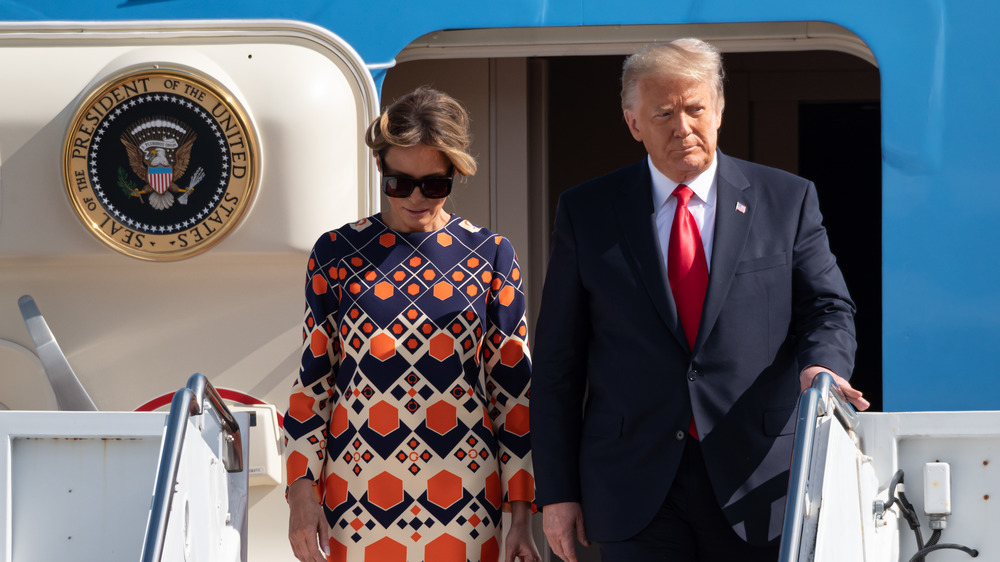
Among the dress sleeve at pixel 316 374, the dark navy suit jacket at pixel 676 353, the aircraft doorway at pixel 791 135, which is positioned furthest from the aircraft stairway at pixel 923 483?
the aircraft doorway at pixel 791 135

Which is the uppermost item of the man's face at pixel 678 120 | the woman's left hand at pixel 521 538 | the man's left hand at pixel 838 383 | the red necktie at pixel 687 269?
the man's face at pixel 678 120

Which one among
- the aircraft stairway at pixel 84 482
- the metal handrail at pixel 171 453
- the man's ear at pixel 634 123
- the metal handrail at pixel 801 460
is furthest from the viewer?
the aircraft stairway at pixel 84 482

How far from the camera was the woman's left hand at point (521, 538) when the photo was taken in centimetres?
236

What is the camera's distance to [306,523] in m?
2.38

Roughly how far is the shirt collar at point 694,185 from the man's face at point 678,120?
0.07 ft

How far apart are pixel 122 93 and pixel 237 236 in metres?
0.51

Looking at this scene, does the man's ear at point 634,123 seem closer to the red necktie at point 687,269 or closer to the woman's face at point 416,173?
the red necktie at point 687,269

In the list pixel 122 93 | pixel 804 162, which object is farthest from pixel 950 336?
pixel 804 162

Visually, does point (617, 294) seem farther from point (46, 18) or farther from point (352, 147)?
point (46, 18)

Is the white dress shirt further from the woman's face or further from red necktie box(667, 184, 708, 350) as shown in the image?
the woman's face

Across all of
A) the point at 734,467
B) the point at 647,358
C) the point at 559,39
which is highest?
the point at 559,39

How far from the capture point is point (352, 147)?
3.40 m

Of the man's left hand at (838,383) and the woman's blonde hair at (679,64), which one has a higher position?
→ the woman's blonde hair at (679,64)

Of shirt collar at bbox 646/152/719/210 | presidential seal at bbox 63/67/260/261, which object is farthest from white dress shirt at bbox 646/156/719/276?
presidential seal at bbox 63/67/260/261
